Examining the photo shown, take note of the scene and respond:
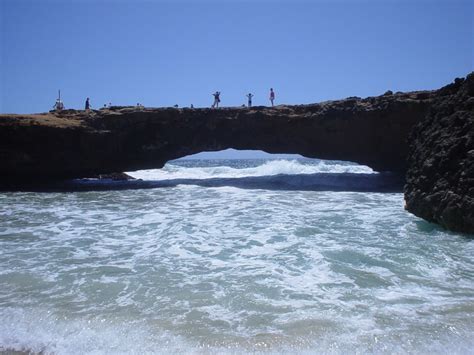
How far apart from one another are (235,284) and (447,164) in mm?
5687

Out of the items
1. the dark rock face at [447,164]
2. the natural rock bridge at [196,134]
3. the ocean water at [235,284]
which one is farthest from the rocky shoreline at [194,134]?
the ocean water at [235,284]

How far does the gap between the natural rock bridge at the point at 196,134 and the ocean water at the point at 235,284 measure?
331 inches

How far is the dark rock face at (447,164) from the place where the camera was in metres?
7.26

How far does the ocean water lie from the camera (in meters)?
→ 3.48

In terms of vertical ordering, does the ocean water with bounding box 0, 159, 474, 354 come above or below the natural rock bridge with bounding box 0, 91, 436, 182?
below

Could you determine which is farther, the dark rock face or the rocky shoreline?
the rocky shoreline

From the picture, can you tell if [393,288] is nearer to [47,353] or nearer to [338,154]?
[47,353]

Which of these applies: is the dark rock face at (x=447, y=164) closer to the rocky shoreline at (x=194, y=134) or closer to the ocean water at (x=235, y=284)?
the ocean water at (x=235, y=284)

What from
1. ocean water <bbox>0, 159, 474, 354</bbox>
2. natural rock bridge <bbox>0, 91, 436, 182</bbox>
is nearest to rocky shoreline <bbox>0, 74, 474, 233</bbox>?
natural rock bridge <bbox>0, 91, 436, 182</bbox>

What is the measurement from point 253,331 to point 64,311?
2.05 metres

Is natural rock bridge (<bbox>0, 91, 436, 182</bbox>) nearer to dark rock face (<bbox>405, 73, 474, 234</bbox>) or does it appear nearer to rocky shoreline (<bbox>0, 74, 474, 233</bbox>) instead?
A: rocky shoreline (<bbox>0, 74, 474, 233</bbox>)

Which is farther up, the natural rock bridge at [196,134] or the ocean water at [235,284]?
the natural rock bridge at [196,134]

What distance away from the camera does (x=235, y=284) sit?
4809 mm

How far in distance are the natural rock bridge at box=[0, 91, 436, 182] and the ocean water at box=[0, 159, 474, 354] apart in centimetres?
840
